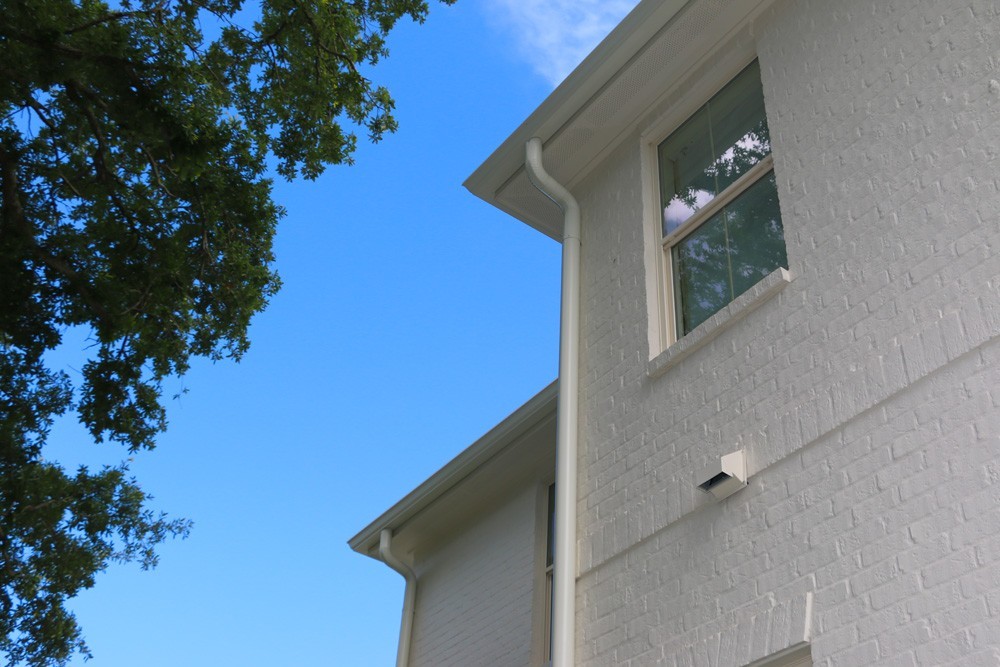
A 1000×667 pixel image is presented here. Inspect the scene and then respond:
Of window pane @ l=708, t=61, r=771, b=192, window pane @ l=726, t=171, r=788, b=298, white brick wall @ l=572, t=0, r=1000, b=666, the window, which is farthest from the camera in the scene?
window pane @ l=708, t=61, r=771, b=192

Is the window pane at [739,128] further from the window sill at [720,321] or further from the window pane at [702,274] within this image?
the window sill at [720,321]

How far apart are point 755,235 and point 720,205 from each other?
0.44m

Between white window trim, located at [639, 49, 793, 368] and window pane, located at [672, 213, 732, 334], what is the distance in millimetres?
60

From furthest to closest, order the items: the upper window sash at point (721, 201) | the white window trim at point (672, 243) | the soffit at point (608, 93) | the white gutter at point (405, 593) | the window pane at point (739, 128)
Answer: the white gutter at point (405, 593)
the soffit at point (608, 93)
the window pane at point (739, 128)
the upper window sash at point (721, 201)
the white window trim at point (672, 243)

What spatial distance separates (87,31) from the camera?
7027 mm

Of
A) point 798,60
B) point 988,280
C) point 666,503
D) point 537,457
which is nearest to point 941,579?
point 988,280

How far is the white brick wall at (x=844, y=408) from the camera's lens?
4121 millimetres

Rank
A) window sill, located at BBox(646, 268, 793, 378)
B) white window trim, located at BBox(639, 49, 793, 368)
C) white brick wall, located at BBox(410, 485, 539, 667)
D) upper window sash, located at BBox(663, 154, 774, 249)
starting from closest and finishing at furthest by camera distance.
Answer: window sill, located at BBox(646, 268, 793, 378) → white window trim, located at BBox(639, 49, 793, 368) → upper window sash, located at BBox(663, 154, 774, 249) → white brick wall, located at BBox(410, 485, 539, 667)

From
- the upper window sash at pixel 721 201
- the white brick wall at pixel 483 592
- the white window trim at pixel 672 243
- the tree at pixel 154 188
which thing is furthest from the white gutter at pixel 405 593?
the upper window sash at pixel 721 201

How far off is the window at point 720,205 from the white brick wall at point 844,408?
0.23 metres

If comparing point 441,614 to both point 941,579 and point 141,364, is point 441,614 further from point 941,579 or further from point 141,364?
point 941,579

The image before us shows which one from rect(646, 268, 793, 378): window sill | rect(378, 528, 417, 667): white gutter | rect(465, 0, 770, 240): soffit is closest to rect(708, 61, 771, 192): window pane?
rect(465, 0, 770, 240): soffit

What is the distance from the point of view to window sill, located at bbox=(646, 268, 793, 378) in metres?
5.35

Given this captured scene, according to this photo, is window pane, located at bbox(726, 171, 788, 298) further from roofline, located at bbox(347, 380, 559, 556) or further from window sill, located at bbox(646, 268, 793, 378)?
roofline, located at bbox(347, 380, 559, 556)
